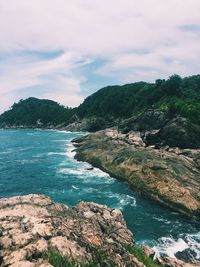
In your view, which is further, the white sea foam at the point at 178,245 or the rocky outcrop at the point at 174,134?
the rocky outcrop at the point at 174,134

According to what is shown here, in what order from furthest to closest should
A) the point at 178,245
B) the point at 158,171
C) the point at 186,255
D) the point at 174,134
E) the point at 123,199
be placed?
the point at 174,134
the point at 158,171
the point at 123,199
the point at 178,245
the point at 186,255

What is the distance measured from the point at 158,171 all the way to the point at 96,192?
12.3 metres

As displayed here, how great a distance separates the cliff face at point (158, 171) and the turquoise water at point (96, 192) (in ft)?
6.25

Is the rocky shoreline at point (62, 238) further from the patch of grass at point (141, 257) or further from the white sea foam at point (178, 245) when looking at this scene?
the white sea foam at point (178, 245)

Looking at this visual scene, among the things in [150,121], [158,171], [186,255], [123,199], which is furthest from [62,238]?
[150,121]

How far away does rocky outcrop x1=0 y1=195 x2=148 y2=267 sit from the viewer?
2425 cm

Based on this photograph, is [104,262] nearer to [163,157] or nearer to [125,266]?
[125,266]

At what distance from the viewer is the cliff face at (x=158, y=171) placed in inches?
2258

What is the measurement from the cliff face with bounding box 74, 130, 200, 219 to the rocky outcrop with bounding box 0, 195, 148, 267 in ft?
82.3

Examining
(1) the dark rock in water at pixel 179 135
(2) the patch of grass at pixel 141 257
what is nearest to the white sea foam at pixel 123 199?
(2) the patch of grass at pixel 141 257

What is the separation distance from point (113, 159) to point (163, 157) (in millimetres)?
11659

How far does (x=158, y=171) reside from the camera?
6544cm

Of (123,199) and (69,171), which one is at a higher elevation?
(69,171)

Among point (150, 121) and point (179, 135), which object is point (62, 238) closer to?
point (179, 135)
